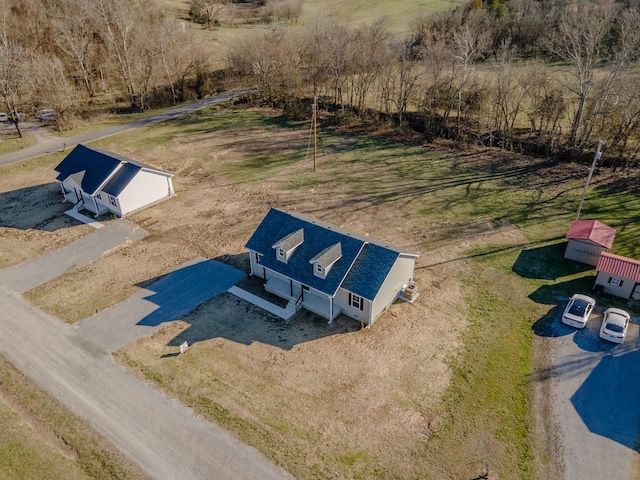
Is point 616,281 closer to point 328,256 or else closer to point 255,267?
point 328,256

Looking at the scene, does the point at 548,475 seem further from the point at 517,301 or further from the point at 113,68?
the point at 113,68

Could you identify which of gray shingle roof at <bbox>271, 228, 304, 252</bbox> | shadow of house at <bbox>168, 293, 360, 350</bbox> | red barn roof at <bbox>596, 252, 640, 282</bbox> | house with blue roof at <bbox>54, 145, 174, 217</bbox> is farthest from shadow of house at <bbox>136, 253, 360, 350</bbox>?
red barn roof at <bbox>596, 252, 640, 282</bbox>

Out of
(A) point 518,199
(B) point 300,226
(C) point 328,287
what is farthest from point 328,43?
(C) point 328,287

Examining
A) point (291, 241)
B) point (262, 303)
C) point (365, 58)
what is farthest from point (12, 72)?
point (262, 303)

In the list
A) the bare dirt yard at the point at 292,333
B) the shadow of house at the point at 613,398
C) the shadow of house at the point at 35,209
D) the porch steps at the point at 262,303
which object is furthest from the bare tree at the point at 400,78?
the shadow of house at the point at 35,209

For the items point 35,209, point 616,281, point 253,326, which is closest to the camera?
point 253,326

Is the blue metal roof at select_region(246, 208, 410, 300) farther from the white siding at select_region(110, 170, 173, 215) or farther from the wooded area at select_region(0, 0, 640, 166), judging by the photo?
the wooded area at select_region(0, 0, 640, 166)
